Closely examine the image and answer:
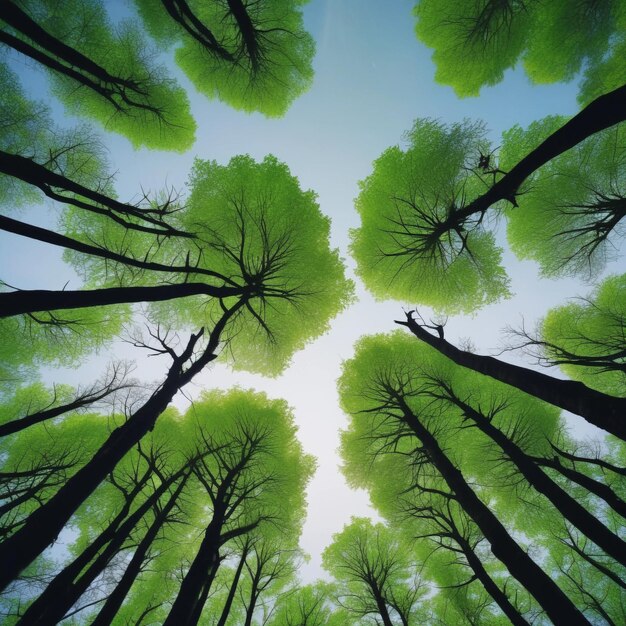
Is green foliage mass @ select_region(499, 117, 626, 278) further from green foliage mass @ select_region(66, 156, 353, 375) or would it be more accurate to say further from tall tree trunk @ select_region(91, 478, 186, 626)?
tall tree trunk @ select_region(91, 478, 186, 626)

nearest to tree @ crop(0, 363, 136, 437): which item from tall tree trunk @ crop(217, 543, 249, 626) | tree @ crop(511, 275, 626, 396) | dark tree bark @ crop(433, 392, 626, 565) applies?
tall tree trunk @ crop(217, 543, 249, 626)

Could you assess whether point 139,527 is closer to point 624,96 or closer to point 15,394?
point 15,394

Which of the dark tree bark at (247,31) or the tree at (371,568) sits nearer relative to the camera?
the dark tree bark at (247,31)

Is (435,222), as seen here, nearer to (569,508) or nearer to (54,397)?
(569,508)

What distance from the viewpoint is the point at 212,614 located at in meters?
11.2

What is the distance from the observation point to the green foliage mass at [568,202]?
24.1 ft

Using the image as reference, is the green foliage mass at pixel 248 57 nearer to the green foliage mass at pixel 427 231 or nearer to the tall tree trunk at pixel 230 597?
the green foliage mass at pixel 427 231

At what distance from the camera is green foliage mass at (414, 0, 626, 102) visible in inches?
307

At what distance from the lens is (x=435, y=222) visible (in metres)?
7.71

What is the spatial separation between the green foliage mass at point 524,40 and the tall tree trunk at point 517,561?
11257 mm

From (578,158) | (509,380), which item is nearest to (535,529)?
(509,380)

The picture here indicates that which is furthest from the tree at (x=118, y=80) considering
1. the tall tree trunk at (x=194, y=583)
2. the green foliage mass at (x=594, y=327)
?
the green foliage mass at (x=594, y=327)

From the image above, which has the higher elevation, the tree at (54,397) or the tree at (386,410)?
the tree at (386,410)

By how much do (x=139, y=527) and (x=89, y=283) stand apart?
765 cm
